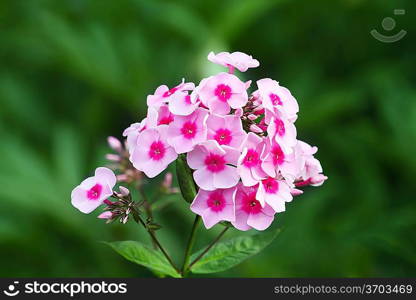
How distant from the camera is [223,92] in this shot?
1974mm

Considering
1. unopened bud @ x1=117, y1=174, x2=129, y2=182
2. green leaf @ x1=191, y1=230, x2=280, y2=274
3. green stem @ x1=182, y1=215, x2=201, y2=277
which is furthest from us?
unopened bud @ x1=117, y1=174, x2=129, y2=182

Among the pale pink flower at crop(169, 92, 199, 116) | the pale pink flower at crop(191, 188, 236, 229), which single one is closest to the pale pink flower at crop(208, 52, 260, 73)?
the pale pink flower at crop(169, 92, 199, 116)

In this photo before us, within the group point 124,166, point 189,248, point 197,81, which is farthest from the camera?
point 197,81

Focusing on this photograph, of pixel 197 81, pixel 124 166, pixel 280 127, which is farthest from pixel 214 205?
pixel 197 81

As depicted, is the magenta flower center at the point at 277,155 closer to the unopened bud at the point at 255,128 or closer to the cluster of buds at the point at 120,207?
the unopened bud at the point at 255,128

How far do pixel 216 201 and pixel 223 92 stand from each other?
347mm

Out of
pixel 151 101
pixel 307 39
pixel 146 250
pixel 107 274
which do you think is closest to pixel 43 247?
pixel 107 274

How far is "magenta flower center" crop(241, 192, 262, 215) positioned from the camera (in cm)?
198

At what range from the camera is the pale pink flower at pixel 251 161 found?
1.89 m

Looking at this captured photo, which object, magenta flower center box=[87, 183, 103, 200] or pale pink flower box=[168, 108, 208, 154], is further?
magenta flower center box=[87, 183, 103, 200]

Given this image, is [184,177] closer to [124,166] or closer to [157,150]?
[157,150]

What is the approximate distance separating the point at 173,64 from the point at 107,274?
1.81 m

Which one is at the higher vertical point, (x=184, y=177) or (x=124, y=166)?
(x=124, y=166)

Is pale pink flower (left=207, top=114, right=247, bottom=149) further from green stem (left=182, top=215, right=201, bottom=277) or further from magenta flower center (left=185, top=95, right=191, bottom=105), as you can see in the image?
green stem (left=182, top=215, right=201, bottom=277)
